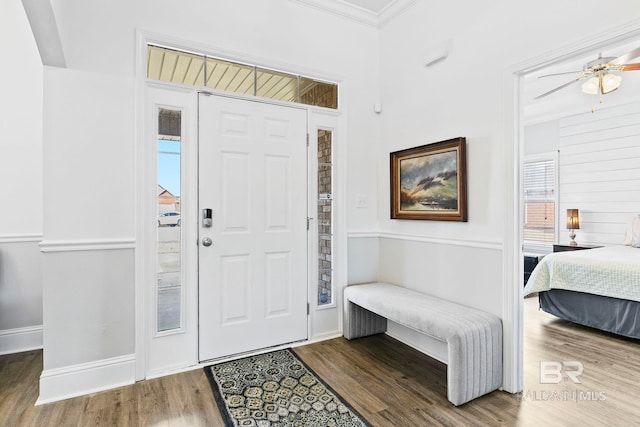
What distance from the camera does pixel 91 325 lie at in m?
2.26

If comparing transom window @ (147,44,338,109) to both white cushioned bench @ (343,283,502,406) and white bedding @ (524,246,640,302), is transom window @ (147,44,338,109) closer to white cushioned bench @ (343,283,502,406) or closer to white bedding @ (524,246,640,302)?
white cushioned bench @ (343,283,502,406)

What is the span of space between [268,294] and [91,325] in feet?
4.00

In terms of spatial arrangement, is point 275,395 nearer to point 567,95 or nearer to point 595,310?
point 595,310

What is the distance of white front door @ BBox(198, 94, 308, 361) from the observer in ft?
8.55

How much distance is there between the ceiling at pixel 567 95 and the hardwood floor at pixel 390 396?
313cm

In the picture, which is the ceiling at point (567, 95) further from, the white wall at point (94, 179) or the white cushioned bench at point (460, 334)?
the white wall at point (94, 179)

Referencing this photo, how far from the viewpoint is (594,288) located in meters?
3.28

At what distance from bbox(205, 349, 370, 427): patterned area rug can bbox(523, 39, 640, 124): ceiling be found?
396cm

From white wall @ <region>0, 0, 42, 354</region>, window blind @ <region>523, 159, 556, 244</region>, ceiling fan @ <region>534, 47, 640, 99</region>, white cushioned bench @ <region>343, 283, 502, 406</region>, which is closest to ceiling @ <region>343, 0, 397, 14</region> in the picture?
ceiling fan @ <region>534, 47, 640, 99</region>

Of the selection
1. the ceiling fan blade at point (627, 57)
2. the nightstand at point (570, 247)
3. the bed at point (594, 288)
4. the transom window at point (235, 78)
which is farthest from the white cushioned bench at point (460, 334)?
the nightstand at point (570, 247)

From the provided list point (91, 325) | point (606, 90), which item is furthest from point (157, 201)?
point (606, 90)

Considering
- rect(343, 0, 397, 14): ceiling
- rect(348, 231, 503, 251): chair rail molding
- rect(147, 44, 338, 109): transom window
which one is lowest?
rect(348, 231, 503, 251): chair rail molding

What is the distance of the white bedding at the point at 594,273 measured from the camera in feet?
10.1

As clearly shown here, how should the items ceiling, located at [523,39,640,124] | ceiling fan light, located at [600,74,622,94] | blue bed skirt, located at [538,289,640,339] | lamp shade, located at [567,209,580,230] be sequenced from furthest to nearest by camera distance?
1. lamp shade, located at [567,209,580,230]
2. ceiling, located at [523,39,640,124]
3. ceiling fan light, located at [600,74,622,94]
4. blue bed skirt, located at [538,289,640,339]
